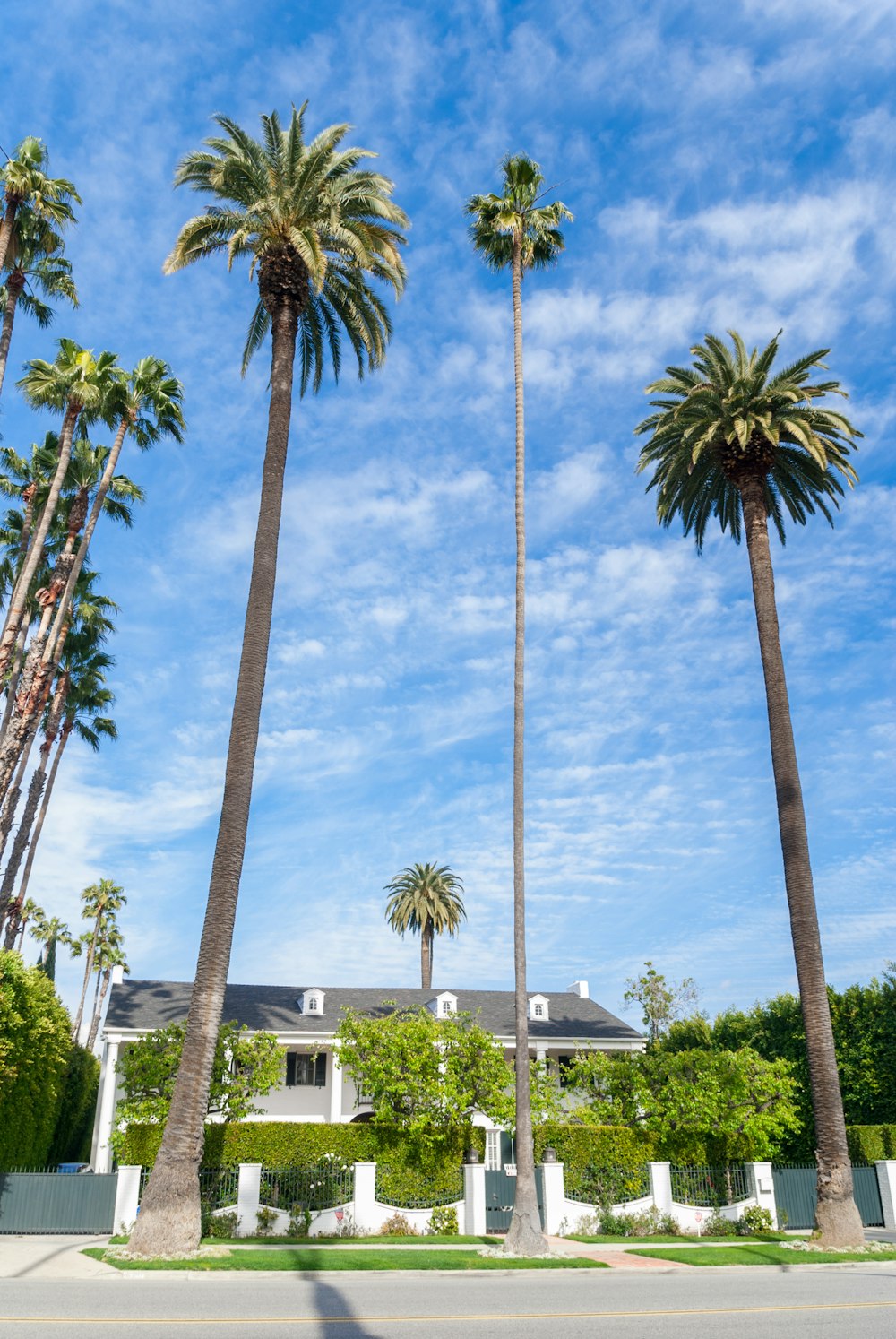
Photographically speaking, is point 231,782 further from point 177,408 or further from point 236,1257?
point 177,408

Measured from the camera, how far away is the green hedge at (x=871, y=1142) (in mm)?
34469

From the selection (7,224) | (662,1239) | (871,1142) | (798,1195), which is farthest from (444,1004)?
(7,224)

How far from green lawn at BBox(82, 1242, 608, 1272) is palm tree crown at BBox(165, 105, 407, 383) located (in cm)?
2230

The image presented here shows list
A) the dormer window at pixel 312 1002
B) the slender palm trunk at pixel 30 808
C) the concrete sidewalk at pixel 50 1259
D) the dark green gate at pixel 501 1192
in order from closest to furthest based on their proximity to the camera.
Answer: the concrete sidewalk at pixel 50 1259 < the dark green gate at pixel 501 1192 < the slender palm trunk at pixel 30 808 < the dormer window at pixel 312 1002

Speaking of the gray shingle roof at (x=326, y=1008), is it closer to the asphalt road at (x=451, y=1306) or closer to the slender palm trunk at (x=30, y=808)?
the slender palm trunk at (x=30, y=808)

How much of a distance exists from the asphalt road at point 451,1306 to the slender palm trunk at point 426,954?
5237 centimetres

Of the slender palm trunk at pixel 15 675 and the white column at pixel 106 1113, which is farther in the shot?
the white column at pixel 106 1113

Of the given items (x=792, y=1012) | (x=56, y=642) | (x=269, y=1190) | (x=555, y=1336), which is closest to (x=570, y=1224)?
(x=269, y=1190)

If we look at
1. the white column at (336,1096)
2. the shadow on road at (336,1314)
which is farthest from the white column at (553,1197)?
the white column at (336,1096)

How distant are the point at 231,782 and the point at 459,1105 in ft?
43.1

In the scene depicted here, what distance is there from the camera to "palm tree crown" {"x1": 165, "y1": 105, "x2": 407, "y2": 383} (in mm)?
26266

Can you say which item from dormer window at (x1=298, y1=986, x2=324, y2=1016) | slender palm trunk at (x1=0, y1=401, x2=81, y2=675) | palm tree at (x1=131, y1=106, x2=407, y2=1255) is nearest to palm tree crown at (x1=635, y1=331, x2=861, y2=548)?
palm tree at (x1=131, y1=106, x2=407, y2=1255)

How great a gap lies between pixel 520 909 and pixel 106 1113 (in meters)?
25.2

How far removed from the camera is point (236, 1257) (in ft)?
66.3
